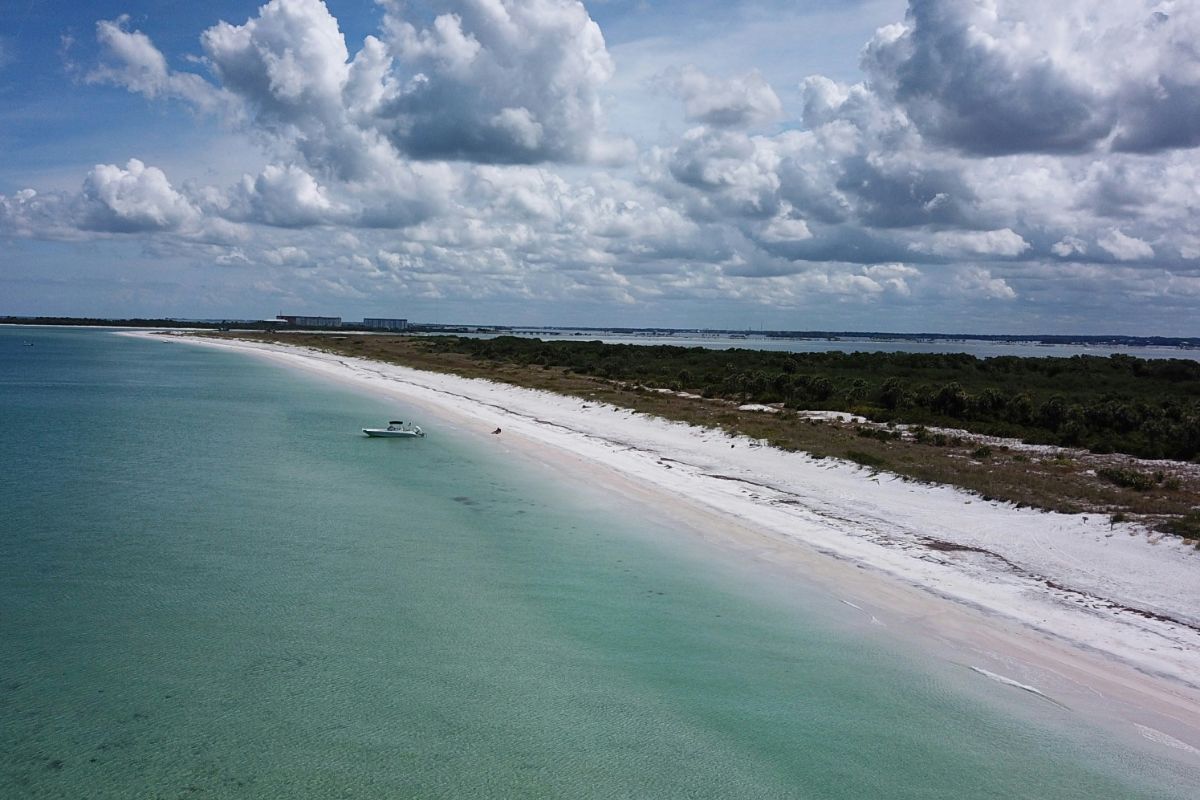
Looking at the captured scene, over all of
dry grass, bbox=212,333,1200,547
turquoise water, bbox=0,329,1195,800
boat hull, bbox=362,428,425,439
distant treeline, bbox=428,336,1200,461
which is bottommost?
turquoise water, bbox=0,329,1195,800

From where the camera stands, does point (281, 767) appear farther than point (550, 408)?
No

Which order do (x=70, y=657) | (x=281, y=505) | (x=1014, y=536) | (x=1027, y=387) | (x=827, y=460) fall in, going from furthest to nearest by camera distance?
(x=1027, y=387) → (x=827, y=460) → (x=281, y=505) → (x=1014, y=536) → (x=70, y=657)

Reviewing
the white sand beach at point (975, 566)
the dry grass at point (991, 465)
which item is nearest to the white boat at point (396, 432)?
the white sand beach at point (975, 566)

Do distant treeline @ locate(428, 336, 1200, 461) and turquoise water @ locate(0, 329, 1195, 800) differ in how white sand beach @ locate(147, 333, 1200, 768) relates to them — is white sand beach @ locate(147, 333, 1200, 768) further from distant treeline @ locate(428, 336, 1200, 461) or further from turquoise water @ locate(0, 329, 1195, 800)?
distant treeline @ locate(428, 336, 1200, 461)

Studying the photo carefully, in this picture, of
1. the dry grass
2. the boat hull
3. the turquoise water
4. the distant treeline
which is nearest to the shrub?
the dry grass

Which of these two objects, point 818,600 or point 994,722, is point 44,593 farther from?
point 994,722

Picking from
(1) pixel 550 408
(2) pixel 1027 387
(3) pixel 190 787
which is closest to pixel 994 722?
(3) pixel 190 787

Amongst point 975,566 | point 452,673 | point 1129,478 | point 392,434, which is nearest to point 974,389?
point 1129,478
